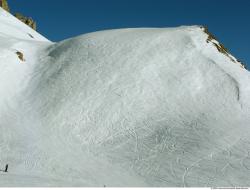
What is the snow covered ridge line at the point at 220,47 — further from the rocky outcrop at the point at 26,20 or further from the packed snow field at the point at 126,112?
the rocky outcrop at the point at 26,20

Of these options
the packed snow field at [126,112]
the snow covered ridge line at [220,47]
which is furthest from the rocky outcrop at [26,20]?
the snow covered ridge line at [220,47]

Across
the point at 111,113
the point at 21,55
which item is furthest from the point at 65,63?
the point at 111,113

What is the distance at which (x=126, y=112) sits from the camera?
958 inches

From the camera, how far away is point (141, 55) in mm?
29609

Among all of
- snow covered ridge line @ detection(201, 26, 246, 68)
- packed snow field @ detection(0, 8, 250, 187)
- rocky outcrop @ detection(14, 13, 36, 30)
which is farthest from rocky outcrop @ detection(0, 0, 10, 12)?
snow covered ridge line @ detection(201, 26, 246, 68)

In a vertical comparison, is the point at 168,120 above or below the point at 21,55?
below

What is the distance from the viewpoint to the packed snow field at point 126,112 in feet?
61.6

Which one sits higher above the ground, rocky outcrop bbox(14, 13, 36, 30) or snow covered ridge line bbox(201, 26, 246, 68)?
rocky outcrop bbox(14, 13, 36, 30)

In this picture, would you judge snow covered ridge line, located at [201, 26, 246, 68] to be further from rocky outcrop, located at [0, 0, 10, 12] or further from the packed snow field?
rocky outcrop, located at [0, 0, 10, 12]

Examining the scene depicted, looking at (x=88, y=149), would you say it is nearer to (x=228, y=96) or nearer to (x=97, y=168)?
(x=97, y=168)

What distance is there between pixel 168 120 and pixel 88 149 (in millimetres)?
5226

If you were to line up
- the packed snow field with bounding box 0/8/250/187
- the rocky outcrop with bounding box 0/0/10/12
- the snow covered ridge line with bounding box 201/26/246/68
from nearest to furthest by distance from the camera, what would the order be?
the packed snow field with bounding box 0/8/250/187 → the snow covered ridge line with bounding box 201/26/246/68 → the rocky outcrop with bounding box 0/0/10/12

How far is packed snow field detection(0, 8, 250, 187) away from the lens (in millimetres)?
18781

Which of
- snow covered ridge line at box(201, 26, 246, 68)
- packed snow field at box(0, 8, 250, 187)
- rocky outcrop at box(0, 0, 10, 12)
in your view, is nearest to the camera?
packed snow field at box(0, 8, 250, 187)
